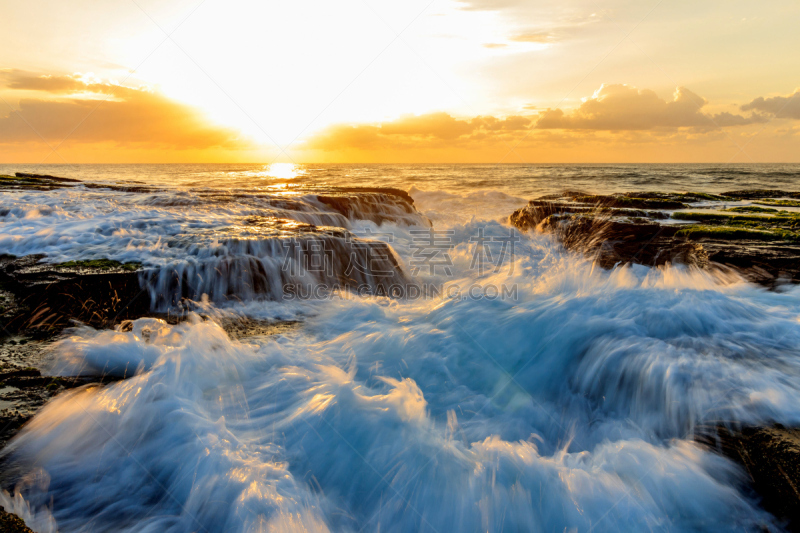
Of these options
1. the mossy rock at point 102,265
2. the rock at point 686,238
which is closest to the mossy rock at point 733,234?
the rock at point 686,238

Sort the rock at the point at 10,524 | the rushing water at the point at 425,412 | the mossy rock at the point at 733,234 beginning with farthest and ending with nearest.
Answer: the mossy rock at the point at 733,234 → the rushing water at the point at 425,412 → the rock at the point at 10,524

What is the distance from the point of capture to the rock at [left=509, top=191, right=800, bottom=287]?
6199 millimetres

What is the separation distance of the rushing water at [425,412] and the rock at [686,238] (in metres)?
0.76

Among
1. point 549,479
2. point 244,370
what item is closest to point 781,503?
point 549,479

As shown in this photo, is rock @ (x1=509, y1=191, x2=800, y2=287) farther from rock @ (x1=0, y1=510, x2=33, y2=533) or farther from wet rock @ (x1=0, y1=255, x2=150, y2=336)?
wet rock @ (x1=0, y1=255, x2=150, y2=336)

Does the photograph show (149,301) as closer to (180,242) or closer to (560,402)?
(180,242)

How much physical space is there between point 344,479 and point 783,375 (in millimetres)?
3958

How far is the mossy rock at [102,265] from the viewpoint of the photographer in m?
5.73

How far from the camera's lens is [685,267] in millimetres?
6277

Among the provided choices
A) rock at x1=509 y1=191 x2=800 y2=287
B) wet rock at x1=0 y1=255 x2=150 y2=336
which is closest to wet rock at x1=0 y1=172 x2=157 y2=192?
wet rock at x1=0 y1=255 x2=150 y2=336

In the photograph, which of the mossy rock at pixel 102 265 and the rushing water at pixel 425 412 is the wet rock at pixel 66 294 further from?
the rushing water at pixel 425 412

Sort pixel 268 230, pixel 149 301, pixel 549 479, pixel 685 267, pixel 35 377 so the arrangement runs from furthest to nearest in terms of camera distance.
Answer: pixel 268 230, pixel 685 267, pixel 149 301, pixel 35 377, pixel 549 479

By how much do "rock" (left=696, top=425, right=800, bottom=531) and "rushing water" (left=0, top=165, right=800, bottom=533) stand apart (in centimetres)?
11

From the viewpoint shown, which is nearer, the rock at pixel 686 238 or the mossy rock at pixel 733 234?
the rock at pixel 686 238
